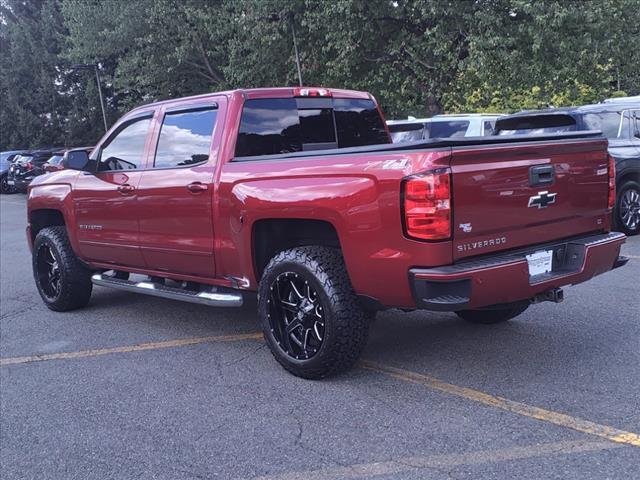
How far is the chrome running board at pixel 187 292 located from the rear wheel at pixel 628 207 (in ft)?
21.3

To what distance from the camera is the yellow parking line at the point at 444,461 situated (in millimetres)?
3244

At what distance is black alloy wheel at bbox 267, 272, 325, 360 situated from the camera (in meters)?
4.41


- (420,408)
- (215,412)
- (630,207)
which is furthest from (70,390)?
(630,207)

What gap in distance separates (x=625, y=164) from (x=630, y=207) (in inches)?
24.1

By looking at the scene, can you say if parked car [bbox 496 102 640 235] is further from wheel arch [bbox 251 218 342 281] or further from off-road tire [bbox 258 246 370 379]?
off-road tire [bbox 258 246 370 379]

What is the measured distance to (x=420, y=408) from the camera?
3934mm

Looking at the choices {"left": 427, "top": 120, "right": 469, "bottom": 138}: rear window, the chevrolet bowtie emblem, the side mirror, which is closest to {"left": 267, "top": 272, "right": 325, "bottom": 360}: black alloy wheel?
the chevrolet bowtie emblem

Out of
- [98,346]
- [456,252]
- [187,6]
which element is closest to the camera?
[456,252]

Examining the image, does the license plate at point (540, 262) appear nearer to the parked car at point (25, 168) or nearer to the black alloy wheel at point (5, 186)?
the parked car at point (25, 168)

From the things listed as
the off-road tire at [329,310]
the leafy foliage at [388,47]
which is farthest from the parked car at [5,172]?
the off-road tire at [329,310]

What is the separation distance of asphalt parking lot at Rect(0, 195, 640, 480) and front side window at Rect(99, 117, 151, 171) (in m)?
1.47

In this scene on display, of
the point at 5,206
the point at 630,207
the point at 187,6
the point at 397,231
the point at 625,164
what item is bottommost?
the point at 5,206

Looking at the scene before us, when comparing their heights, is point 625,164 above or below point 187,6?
below

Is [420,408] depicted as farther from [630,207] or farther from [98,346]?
[630,207]
